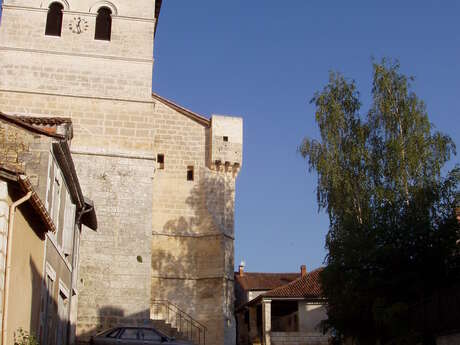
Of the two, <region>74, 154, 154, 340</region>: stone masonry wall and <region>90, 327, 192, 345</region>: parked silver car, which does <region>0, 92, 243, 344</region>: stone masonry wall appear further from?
<region>90, 327, 192, 345</region>: parked silver car

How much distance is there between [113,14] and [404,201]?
44.0 feet

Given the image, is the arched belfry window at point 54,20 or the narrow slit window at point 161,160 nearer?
the arched belfry window at point 54,20

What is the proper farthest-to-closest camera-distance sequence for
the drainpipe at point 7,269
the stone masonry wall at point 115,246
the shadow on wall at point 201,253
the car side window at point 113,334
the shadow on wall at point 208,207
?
the shadow on wall at point 208,207 < the shadow on wall at point 201,253 < the stone masonry wall at point 115,246 < the car side window at point 113,334 < the drainpipe at point 7,269

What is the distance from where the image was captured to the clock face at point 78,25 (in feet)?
81.5

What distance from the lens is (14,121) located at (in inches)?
472

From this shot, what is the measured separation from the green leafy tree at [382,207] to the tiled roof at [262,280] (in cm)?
1712

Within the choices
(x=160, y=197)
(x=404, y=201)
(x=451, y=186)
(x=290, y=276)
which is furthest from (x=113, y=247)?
(x=290, y=276)

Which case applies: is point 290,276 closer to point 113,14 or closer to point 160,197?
point 160,197

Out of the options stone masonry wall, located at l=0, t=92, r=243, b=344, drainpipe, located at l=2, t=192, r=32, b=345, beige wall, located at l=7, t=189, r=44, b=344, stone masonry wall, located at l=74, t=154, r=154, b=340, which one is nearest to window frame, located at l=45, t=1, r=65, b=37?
stone masonry wall, located at l=0, t=92, r=243, b=344

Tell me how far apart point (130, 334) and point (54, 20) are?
47.0 feet

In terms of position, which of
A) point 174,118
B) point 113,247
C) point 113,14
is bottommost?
point 113,247

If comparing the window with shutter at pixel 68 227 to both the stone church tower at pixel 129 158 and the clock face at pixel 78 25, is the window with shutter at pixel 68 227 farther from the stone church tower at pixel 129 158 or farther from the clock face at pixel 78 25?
the clock face at pixel 78 25

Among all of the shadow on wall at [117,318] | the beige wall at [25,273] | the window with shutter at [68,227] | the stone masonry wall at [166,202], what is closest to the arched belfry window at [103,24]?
the stone masonry wall at [166,202]

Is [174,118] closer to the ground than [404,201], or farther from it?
farther from it
